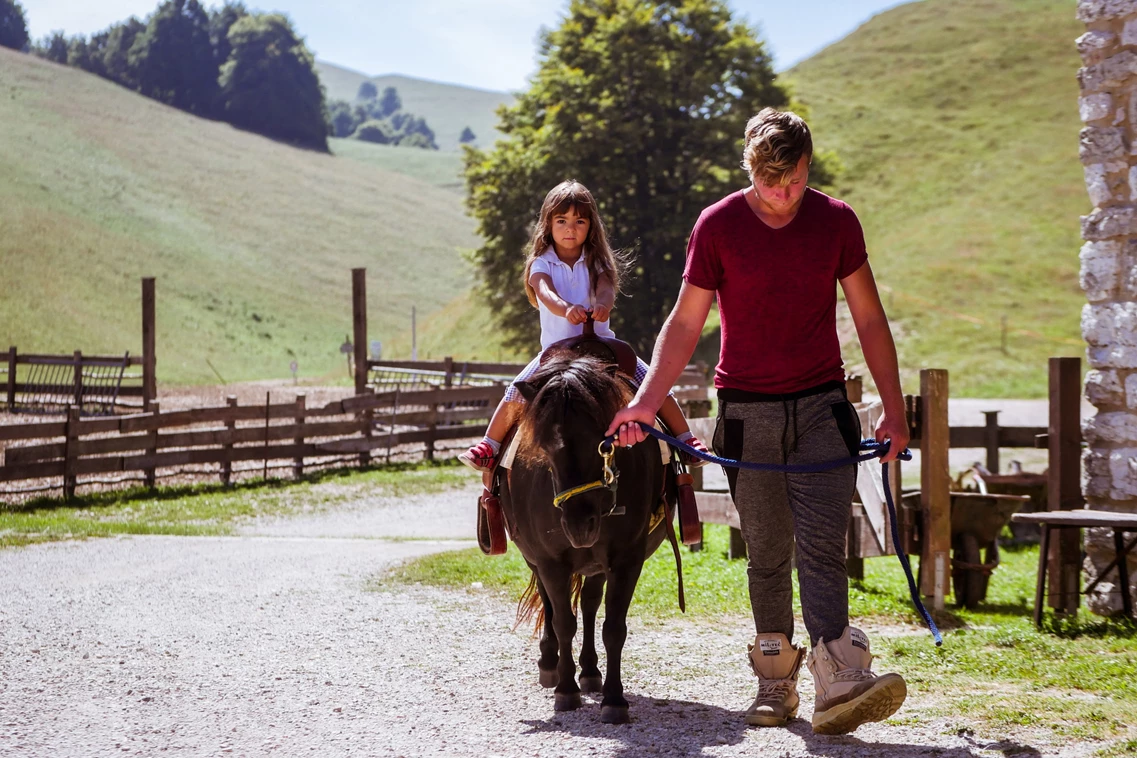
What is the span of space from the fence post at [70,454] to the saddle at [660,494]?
31.3 feet

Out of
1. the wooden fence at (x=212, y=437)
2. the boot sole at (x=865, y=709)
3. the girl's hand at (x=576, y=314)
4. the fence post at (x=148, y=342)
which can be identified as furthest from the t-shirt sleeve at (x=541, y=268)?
the fence post at (x=148, y=342)

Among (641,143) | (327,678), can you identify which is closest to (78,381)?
(641,143)

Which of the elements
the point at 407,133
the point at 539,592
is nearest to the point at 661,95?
the point at 539,592

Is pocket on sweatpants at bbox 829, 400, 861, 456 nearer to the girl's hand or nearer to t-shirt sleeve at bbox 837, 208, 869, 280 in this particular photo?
t-shirt sleeve at bbox 837, 208, 869, 280

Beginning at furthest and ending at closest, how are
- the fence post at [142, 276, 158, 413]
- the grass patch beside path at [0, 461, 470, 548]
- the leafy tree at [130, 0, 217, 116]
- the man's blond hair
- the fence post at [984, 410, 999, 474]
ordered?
the leafy tree at [130, 0, 217, 116] → the fence post at [142, 276, 158, 413] → the grass patch beside path at [0, 461, 470, 548] → the fence post at [984, 410, 999, 474] → the man's blond hair

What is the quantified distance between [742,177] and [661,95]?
365 cm

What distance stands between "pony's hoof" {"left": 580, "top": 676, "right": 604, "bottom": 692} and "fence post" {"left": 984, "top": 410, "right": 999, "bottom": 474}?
284 inches

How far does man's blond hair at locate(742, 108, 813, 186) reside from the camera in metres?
3.63

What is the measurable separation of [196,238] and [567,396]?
6584cm

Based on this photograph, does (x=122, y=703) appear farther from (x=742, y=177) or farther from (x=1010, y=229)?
(x=1010, y=229)

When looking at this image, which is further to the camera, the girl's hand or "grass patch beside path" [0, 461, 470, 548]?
"grass patch beside path" [0, 461, 470, 548]

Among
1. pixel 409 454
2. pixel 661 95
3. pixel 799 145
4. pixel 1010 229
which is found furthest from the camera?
pixel 1010 229

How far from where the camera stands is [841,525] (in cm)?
381

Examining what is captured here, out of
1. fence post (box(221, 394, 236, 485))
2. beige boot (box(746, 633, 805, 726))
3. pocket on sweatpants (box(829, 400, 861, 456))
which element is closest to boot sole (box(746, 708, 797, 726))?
beige boot (box(746, 633, 805, 726))
